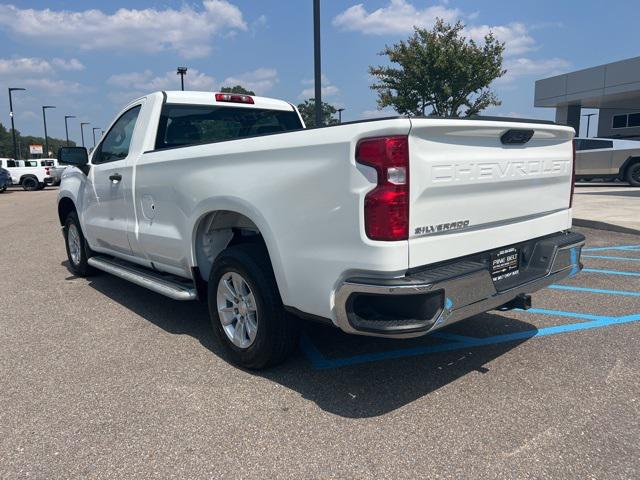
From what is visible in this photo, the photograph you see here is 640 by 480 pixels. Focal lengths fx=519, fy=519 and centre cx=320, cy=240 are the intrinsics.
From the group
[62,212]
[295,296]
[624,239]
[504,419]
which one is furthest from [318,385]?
[624,239]

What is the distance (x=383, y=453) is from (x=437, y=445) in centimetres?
30

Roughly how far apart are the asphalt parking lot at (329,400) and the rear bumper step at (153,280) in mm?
415

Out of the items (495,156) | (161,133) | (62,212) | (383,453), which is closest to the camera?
(383,453)

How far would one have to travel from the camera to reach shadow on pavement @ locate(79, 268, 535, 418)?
3234 millimetres

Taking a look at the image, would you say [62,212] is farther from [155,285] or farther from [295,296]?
[295,296]

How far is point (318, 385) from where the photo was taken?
11.2 ft

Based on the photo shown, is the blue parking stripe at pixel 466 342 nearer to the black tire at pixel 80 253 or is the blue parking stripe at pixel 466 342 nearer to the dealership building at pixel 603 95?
the black tire at pixel 80 253

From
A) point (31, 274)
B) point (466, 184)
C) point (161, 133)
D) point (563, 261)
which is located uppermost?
point (161, 133)

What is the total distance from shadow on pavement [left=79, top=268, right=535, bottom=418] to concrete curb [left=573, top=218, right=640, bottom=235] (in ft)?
19.0

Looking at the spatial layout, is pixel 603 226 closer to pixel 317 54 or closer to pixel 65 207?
pixel 317 54

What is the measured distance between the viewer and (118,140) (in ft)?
17.5

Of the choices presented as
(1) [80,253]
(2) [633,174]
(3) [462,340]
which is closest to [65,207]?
(1) [80,253]

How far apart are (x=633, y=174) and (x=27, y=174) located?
3040 cm

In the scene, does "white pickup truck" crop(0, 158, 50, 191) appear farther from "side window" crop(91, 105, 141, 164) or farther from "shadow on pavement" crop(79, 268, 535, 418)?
"shadow on pavement" crop(79, 268, 535, 418)
